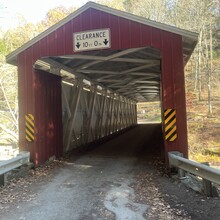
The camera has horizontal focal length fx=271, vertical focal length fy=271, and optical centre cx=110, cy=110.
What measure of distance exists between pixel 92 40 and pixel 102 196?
3.87 meters

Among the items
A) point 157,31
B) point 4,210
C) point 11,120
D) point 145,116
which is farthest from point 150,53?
point 145,116

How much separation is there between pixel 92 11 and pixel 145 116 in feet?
114

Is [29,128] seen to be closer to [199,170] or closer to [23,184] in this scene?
[23,184]

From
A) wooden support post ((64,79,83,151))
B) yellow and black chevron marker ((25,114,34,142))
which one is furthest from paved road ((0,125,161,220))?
wooden support post ((64,79,83,151))

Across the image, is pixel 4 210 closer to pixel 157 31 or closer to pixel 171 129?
pixel 171 129

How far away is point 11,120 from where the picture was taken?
1903 cm

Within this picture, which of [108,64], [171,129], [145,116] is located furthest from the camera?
[145,116]

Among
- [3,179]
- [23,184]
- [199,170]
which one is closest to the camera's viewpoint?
[199,170]

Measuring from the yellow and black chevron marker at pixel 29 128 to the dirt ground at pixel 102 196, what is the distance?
81 cm

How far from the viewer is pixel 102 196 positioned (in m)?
4.54

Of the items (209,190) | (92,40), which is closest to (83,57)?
(92,40)

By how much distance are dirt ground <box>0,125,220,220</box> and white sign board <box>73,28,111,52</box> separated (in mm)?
3046

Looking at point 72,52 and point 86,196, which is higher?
point 72,52

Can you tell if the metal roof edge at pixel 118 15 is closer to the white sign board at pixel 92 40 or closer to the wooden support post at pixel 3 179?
the white sign board at pixel 92 40
